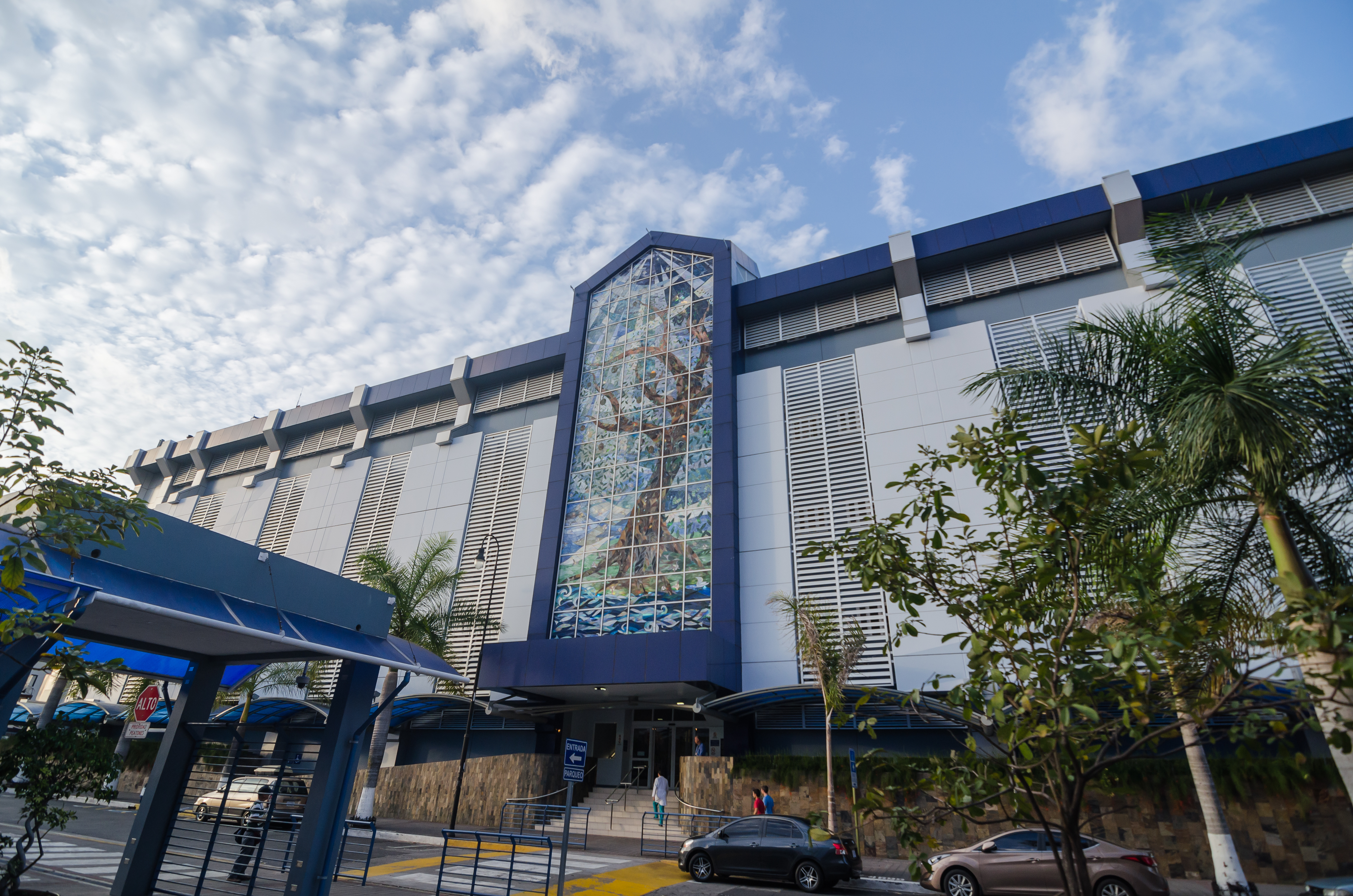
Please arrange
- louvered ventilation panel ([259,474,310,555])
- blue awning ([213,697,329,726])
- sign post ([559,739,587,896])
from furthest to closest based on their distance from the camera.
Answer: louvered ventilation panel ([259,474,310,555]) → blue awning ([213,697,329,726]) → sign post ([559,739,587,896])

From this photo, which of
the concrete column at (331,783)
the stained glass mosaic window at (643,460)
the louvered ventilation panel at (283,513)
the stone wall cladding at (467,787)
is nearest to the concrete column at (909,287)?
the stained glass mosaic window at (643,460)

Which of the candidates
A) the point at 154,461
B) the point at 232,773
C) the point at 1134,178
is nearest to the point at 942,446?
the point at 1134,178

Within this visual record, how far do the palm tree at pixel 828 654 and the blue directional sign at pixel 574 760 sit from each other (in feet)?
29.5

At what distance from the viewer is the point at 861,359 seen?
28.4m

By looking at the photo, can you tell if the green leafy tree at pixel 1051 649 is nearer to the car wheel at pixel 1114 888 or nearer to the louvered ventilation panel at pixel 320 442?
the car wheel at pixel 1114 888

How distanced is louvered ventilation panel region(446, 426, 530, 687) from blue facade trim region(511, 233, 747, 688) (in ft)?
7.79

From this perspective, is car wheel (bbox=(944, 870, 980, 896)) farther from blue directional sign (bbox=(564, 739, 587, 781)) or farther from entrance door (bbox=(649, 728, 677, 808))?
entrance door (bbox=(649, 728, 677, 808))

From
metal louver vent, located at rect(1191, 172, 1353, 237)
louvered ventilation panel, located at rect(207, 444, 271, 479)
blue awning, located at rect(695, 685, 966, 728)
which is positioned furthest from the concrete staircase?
louvered ventilation panel, located at rect(207, 444, 271, 479)

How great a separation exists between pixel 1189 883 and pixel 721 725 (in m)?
14.2

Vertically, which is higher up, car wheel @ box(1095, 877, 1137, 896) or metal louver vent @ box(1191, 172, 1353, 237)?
metal louver vent @ box(1191, 172, 1353, 237)

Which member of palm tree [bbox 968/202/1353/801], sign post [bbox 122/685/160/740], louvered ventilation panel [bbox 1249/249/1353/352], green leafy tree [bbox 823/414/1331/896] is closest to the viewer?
green leafy tree [bbox 823/414/1331/896]

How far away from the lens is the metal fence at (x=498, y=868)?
11180 mm

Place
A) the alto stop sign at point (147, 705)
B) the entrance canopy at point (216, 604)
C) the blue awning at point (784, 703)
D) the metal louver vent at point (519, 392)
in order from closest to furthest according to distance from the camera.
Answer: the entrance canopy at point (216, 604) → the alto stop sign at point (147, 705) → the blue awning at point (784, 703) → the metal louver vent at point (519, 392)

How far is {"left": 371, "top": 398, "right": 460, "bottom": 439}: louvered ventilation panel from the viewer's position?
1515 inches
